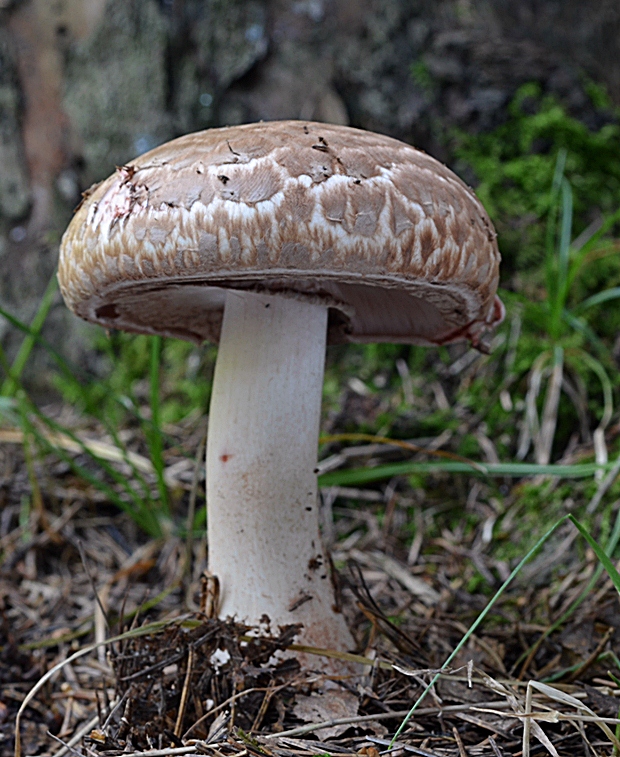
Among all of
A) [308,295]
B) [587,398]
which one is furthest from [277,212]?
[587,398]

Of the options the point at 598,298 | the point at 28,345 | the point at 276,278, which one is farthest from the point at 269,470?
the point at 598,298

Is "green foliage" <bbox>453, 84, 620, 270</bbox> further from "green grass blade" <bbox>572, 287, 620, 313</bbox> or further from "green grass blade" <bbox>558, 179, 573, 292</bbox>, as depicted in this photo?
"green grass blade" <bbox>572, 287, 620, 313</bbox>

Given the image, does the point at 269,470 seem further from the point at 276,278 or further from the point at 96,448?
the point at 96,448

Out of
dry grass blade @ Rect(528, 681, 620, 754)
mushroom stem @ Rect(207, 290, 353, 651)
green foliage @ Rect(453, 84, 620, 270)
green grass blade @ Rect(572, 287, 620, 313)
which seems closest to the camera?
dry grass blade @ Rect(528, 681, 620, 754)

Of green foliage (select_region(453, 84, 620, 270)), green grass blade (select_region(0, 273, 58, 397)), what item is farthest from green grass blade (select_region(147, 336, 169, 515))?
green foliage (select_region(453, 84, 620, 270))

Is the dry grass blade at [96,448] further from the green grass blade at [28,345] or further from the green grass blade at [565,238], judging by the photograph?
the green grass blade at [565,238]

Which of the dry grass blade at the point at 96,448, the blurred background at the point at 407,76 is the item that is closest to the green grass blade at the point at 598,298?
the blurred background at the point at 407,76
